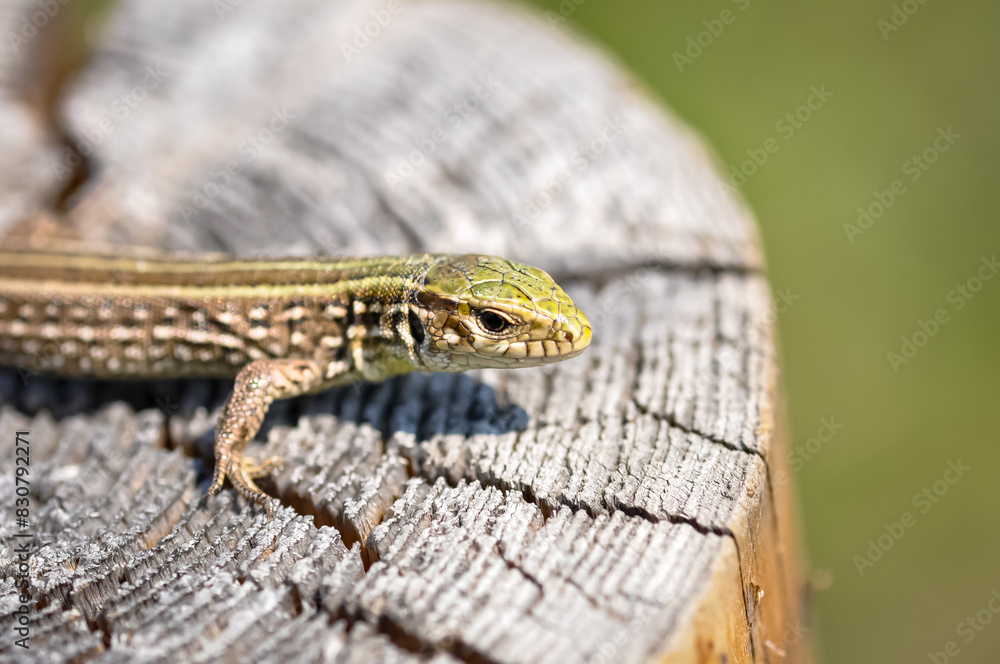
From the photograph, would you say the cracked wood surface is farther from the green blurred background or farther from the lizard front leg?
the green blurred background

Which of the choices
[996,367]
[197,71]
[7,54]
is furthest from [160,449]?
[996,367]

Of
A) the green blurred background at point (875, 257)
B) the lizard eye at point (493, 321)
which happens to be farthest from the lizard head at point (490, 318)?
the green blurred background at point (875, 257)

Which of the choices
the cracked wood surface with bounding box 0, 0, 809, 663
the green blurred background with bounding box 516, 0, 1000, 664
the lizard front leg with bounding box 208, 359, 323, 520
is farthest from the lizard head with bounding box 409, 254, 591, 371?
the green blurred background with bounding box 516, 0, 1000, 664

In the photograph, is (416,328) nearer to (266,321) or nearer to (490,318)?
(490,318)

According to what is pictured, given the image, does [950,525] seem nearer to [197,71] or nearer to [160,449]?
[160,449]

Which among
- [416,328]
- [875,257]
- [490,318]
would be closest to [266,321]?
[416,328]

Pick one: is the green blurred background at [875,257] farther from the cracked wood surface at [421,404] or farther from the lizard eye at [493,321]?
the lizard eye at [493,321]
